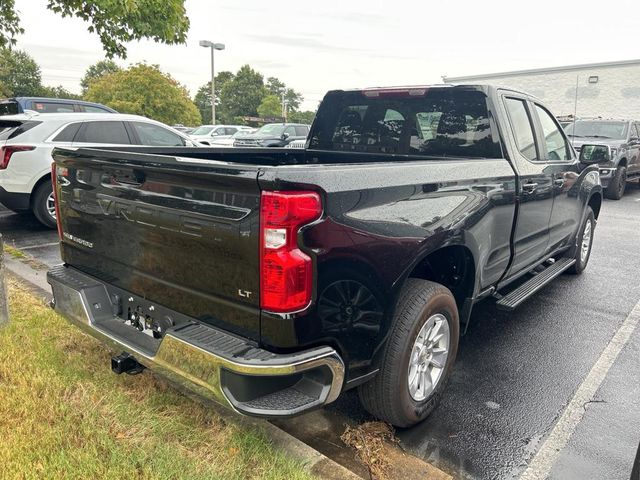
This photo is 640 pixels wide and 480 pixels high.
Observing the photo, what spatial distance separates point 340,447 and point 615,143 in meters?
12.1

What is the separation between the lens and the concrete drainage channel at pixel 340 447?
251 centimetres

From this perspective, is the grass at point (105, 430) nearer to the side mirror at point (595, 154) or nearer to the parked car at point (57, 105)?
the side mirror at point (595, 154)

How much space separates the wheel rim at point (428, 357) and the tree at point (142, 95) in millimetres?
41180

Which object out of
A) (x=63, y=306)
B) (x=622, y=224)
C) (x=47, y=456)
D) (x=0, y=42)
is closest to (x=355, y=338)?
(x=47, y=456)

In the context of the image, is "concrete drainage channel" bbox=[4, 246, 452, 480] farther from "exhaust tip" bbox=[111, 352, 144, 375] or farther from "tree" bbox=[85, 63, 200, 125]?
"tree" bbox=[85, 63, 200, 125]

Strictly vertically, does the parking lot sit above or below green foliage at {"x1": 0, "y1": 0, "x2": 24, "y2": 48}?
below

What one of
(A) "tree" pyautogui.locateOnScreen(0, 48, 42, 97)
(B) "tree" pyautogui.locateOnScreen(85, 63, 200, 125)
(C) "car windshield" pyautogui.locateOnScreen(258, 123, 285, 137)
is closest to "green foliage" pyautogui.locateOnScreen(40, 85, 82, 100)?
(A) "tree" pyautogui.locateOnScreen(0, 48, 42, 97)

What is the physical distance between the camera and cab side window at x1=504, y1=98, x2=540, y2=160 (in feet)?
12.7

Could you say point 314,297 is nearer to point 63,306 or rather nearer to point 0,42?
point 63,306

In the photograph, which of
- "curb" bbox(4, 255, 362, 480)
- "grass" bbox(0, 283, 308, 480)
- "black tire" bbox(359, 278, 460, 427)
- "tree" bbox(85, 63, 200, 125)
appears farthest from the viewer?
"tree" bbox(85, 63, 200, 125)

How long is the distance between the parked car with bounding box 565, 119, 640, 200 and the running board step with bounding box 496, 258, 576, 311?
767cm

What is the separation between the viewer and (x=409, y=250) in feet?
8.51

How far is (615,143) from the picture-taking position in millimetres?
12164

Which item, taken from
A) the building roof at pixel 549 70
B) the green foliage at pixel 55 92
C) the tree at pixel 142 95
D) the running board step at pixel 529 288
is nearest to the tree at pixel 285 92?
the green foliage at pixel 55 92
